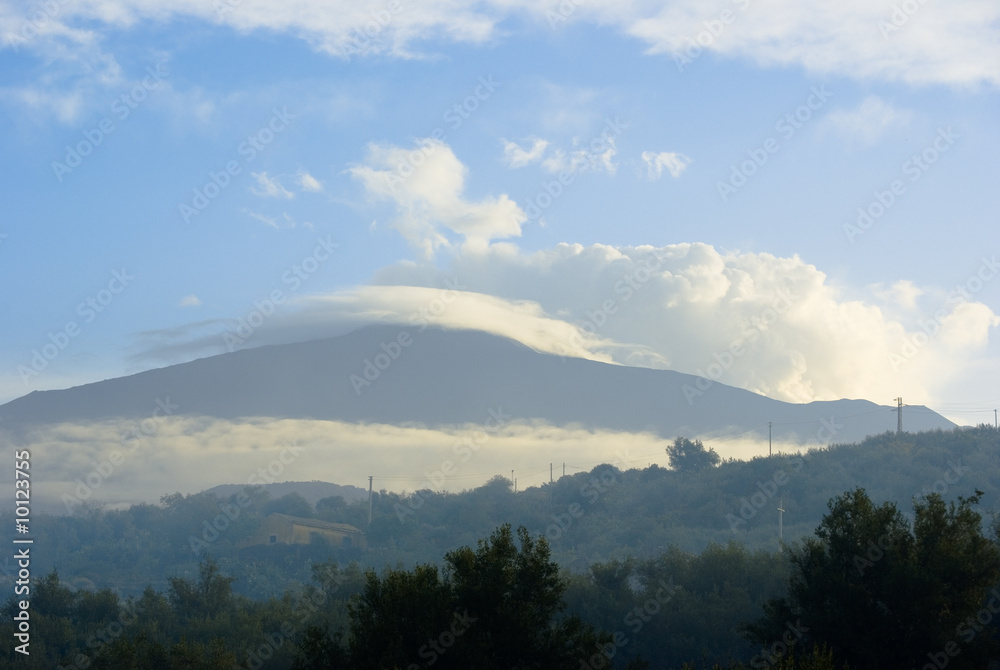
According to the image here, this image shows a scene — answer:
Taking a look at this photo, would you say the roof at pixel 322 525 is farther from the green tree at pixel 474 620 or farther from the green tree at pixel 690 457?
the green tree at pixel 474 620

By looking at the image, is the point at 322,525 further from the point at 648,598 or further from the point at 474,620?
the point at 474,620

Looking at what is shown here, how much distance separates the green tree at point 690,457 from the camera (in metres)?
154

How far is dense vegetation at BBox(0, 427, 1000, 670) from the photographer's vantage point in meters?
25.5

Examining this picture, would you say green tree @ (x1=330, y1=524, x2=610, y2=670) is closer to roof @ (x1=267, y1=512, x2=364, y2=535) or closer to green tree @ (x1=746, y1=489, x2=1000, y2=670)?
green tree @ (x1=746, y1=489, x2=1000, y2=670)

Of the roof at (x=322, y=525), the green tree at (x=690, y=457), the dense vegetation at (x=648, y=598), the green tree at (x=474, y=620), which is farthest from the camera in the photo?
the green tree at (x=690, y=457)

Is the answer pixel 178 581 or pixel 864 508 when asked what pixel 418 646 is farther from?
pixel 178 581

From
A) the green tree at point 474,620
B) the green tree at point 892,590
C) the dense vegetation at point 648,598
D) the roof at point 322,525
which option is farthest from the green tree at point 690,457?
the green tree at point 474,620

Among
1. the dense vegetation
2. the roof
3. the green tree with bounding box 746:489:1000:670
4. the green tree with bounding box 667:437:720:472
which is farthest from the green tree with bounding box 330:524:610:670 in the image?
the green tree with bounding box 667:437:720:472

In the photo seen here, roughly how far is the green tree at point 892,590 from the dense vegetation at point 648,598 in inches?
2.0

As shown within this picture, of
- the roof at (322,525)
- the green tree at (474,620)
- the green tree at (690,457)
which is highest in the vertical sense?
the green tree at (690,457)

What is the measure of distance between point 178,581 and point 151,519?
141022 mm

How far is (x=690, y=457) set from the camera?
157m

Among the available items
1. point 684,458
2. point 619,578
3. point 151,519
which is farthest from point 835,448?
point 151,519

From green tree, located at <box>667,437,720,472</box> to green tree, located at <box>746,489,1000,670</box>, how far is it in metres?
125
